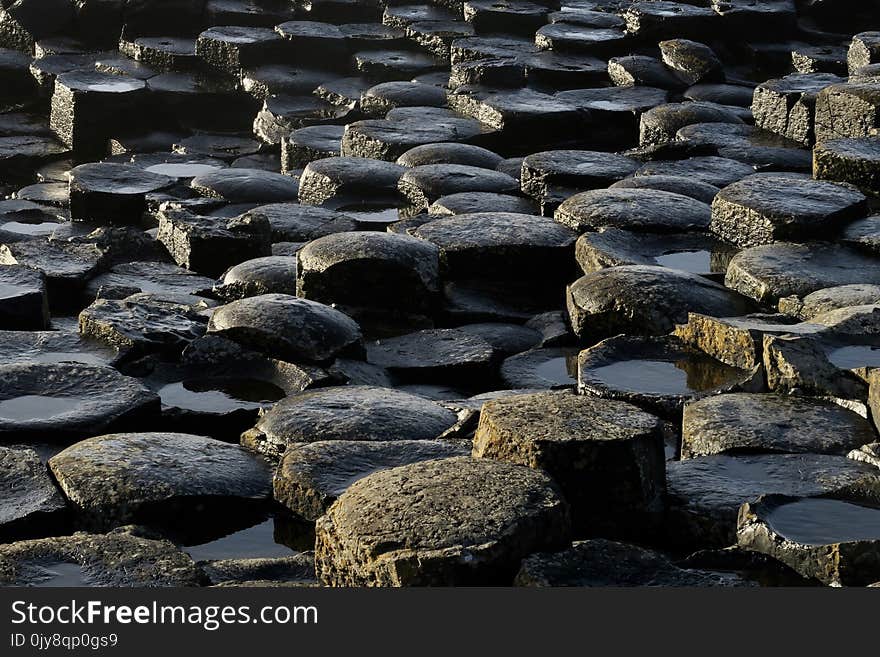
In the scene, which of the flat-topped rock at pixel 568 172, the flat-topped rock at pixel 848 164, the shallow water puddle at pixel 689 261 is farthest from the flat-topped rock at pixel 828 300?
the flat-topped rock at pixel 568 172

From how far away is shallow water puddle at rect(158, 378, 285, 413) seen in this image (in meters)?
4.83

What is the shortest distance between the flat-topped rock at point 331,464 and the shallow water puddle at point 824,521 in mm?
975

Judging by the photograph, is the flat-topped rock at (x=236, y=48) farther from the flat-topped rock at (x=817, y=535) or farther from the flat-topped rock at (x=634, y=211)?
the flat-topped rock at (x=817, y=535)

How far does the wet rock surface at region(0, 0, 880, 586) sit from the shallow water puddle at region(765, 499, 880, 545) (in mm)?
45

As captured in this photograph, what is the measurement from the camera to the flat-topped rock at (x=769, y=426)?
3.92 m

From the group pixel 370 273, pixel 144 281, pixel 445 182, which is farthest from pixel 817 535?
pixel 445 182

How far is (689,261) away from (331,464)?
285 cm

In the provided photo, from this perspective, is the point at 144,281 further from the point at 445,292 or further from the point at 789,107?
the point at 789,107

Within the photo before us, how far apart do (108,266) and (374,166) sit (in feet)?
6.06

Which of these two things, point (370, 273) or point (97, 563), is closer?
point (97, 563)

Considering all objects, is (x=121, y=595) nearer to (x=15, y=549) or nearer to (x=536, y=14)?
(x=15, y=549)

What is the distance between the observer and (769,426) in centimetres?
401

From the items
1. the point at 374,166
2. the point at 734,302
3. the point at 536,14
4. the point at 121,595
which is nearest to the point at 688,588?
the point at 121,595

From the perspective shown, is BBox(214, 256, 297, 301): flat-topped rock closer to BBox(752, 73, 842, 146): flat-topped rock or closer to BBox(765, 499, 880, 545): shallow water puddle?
BBox(765, 499, 880, 545): shallow water puddle
